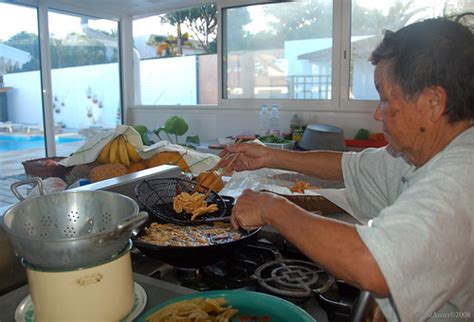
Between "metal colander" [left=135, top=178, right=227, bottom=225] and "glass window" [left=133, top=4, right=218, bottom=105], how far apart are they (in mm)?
2439

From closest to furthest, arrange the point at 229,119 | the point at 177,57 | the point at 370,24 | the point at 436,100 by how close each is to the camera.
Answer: the point at 436,100, the point at 370,24, the point at 229,119, the point at 177,57

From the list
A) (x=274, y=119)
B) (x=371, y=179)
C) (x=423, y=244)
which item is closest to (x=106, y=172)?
(x=371, y=179)

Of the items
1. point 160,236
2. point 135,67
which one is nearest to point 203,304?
point 160,236

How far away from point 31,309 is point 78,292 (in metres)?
0.22

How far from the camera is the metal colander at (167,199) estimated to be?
112 centimetres

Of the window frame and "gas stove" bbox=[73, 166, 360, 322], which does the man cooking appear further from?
the window frame

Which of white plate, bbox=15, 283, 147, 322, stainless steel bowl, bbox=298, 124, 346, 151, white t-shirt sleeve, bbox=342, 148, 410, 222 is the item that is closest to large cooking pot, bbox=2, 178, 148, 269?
white plate, bbox=15, 283, 147, 322

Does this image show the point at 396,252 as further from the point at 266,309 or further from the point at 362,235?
Result: the point at 266,309

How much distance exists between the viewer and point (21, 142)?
3312 mm

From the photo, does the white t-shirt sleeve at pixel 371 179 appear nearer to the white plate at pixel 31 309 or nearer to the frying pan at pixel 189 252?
the frying pan at pixel 189 252

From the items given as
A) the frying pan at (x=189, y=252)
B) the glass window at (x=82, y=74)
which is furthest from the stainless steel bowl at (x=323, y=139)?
the glass window at (x=82, y=74)

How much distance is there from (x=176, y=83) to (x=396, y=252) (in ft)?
11.8

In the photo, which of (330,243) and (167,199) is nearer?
(330,243)

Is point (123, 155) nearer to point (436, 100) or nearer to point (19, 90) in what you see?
point (436, 100)
